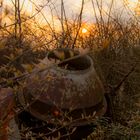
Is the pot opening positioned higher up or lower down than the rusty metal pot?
higher up

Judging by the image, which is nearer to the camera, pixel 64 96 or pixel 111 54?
pixel 64 96

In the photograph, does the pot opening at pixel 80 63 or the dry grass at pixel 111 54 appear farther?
the dry grass at pixel 111 54

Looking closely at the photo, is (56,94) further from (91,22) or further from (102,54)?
(91,22)

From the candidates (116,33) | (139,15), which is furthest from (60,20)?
(139,15)

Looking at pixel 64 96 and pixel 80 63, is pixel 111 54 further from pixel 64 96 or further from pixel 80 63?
pixel 64 96

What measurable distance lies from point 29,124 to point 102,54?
8.46 ft

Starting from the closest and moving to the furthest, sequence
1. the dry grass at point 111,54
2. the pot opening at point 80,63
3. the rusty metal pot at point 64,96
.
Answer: the rusty metal pot at point 64,96
the pot opening at point 80,63
the dry grass at point 111,54

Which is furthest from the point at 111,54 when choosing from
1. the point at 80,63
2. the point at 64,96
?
the point at 64,96

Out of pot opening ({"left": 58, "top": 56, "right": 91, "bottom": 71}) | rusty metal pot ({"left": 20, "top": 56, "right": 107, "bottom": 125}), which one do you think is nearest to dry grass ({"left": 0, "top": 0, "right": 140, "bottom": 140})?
pot opening ({"left": 58, "top": 56, "right": 91, "bottom": 71})

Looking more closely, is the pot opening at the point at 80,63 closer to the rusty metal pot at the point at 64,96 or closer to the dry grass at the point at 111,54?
the rusty metal pot at the point at 64,96

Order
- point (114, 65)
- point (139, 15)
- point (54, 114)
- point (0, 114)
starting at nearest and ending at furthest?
point (0, 114), point (54, 114), point (114, 65), point (139, 15)

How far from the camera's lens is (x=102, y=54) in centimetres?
730

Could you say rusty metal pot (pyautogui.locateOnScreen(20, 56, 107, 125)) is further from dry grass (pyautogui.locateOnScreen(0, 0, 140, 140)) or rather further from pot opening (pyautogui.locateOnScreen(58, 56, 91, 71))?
dry grass (pyautogui.locateOnScreen(0, 0, 140, 140))

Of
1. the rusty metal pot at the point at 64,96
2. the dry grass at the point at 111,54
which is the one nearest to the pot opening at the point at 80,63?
the rusty metal pot at the point at 64,96
